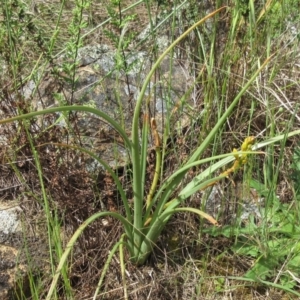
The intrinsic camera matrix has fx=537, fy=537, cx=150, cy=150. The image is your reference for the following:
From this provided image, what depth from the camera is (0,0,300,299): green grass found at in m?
1.49

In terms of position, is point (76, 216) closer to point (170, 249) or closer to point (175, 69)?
point (170, 249)

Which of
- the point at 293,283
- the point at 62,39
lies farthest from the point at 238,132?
the point at 62,39

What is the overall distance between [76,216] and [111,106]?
46 centimetres

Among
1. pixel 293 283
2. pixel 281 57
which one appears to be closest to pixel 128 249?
pixel 293 283

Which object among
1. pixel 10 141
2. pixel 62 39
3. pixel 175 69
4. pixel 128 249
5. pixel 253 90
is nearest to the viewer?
pixel 128 249

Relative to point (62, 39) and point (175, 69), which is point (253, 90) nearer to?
point (175, 69)

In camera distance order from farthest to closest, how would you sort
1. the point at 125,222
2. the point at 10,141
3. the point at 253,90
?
the point at 253,90 < the point at 10,141 < the point at 125,222

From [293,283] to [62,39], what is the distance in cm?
144

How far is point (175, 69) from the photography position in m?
2.05

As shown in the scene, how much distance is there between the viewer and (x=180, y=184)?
5.52 ft

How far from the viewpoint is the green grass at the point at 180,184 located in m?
1.49

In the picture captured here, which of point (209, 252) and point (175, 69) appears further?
point (175, 69)

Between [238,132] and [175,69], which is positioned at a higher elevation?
[175,69]

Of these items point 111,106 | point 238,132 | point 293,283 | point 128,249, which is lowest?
point 293,283
